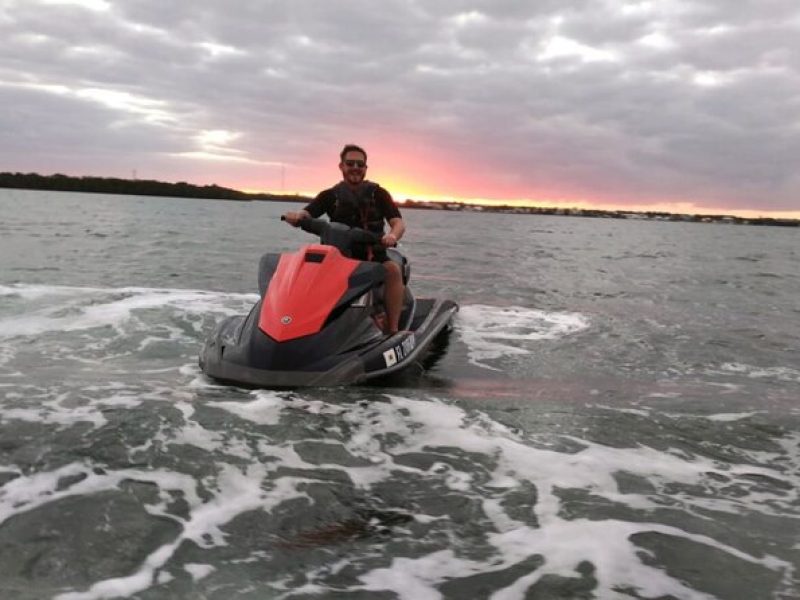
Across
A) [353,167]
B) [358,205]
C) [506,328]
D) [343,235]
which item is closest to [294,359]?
[343,235]

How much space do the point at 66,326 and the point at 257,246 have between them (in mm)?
15987

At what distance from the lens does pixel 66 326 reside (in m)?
7.48

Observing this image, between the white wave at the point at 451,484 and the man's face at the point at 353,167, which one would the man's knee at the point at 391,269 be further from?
the white wave at the point at 451,484

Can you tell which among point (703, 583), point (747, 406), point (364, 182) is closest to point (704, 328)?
point (747, 406)

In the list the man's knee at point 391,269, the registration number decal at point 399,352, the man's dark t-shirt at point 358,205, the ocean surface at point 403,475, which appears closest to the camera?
the ocean surface at point 403,475

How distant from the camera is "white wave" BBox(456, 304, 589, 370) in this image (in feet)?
24.6

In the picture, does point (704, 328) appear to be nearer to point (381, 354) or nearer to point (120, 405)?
point (381, 354)

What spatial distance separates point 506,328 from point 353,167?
3.61m

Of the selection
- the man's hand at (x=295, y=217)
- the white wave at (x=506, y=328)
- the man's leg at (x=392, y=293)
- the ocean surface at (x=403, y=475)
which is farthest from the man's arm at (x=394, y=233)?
the white wave at (x=506, y=328)

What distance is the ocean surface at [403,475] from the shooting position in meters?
2.55

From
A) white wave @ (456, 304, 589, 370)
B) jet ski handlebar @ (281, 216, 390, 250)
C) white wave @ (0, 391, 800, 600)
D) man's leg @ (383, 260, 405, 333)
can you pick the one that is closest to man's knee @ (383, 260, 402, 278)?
man's leg @ (383, 260, 405, 333)

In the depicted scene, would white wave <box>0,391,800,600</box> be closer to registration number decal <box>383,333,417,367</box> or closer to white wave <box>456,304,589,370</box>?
registration number decal <box>383,333,417,367</box>

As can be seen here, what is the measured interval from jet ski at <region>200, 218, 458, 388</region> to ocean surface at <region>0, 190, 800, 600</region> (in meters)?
0.19

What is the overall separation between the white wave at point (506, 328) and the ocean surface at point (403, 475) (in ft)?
0.35
